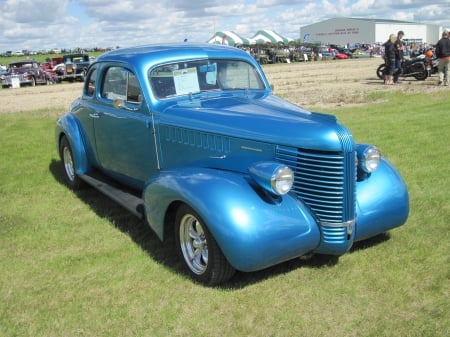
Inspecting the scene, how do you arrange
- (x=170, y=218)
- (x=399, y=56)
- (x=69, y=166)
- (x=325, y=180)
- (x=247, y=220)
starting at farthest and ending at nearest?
(x=399, y=56), (x=69, y=166), (x=170, y=218), (x=325, y=180), (x=247, y=220)

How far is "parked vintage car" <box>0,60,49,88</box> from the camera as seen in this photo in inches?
1064

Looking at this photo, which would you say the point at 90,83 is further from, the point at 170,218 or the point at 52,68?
the point at 52,68

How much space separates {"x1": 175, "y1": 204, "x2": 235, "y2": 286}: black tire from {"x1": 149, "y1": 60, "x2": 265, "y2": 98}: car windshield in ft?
4.63

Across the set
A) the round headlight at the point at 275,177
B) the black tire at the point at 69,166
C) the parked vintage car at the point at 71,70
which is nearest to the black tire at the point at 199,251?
the round headlight at the point at 275,177

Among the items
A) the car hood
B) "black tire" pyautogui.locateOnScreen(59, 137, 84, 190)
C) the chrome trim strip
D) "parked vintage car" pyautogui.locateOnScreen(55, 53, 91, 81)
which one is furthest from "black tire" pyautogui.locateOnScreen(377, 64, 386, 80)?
"parked vintage car" pyautogui.locateOnScreen(55, 53, 91, 81)

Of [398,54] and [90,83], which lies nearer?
[90,83]

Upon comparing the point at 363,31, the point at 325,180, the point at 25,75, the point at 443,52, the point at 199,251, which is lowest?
the point at 199,251

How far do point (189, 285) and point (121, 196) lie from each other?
5.50 ft

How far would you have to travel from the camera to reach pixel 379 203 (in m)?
3.91

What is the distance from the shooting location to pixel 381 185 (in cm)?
401

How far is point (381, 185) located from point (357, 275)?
79cm

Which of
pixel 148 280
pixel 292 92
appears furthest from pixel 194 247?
pixel 292 92

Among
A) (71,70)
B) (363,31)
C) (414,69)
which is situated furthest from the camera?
(363,31)

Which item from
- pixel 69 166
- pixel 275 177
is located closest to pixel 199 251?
pixel 275 177
